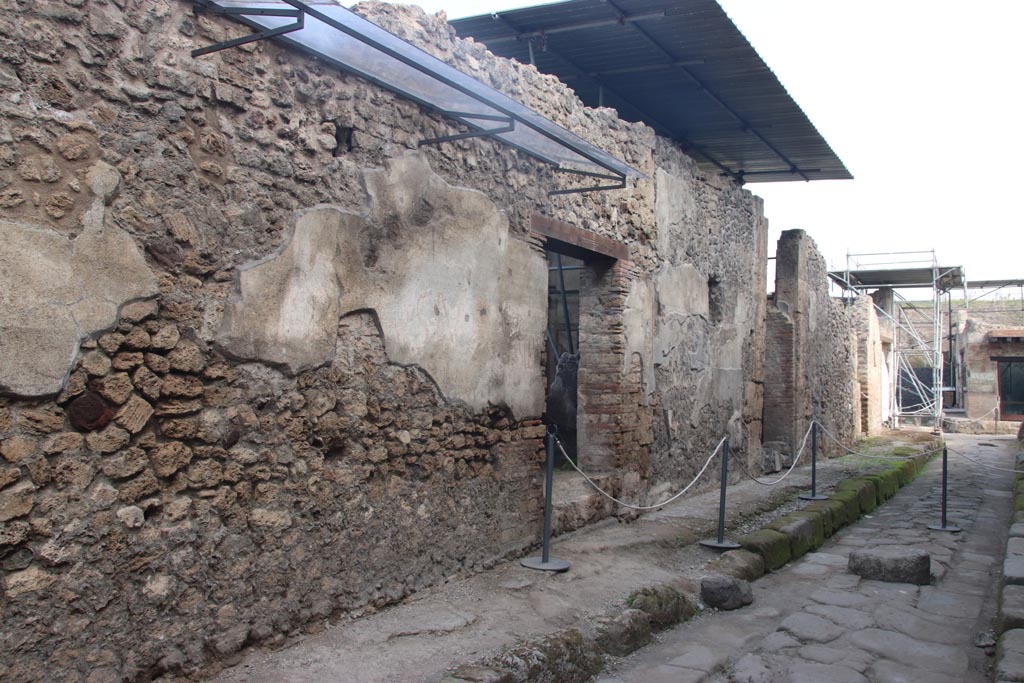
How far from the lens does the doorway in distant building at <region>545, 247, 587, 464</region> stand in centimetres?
814

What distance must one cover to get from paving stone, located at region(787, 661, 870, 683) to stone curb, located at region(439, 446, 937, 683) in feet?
2.21

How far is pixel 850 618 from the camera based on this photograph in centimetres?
439

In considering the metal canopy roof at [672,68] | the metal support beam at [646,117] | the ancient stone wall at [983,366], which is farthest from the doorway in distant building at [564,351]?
the ancient stone wall at [983,366]

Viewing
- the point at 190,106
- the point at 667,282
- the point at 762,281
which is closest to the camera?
the point at 190,106

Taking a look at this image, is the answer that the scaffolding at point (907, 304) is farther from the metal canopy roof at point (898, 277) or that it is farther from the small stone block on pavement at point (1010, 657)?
the small stone block on pavement at point (1010, 657)

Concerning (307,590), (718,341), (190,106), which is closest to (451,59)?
(190,106)

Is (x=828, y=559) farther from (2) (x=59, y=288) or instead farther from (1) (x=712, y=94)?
(2) (x=59, y=288)

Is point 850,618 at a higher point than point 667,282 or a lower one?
lower

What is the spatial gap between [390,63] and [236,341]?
1432 millimetres

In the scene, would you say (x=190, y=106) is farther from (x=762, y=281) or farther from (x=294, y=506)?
(x=762, y=281)

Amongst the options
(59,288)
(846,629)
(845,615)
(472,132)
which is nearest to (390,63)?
(472,132)

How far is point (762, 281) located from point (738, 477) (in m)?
2.11

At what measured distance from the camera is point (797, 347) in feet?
34.0

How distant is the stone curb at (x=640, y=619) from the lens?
10.2 ft
